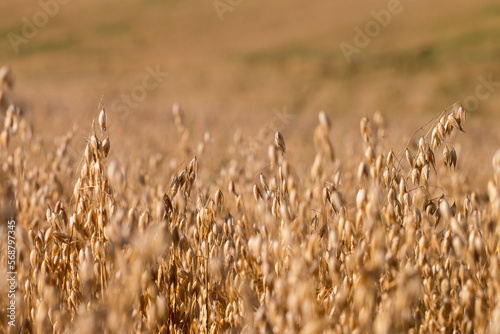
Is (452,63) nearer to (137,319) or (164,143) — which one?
(164,143)

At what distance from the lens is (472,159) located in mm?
6523

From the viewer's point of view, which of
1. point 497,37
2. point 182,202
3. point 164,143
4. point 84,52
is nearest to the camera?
point 182,202

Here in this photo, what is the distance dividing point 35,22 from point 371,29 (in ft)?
78.8

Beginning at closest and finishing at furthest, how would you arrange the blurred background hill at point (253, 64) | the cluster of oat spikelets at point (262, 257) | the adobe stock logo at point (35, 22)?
the cluster of oat spikelets at point (262, 257), the blurred background hill at point (253, 64), the adobe stock logo at point (35, 22)

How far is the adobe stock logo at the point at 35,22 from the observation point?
117 ft

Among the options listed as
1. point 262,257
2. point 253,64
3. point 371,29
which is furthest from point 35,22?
point 262,257

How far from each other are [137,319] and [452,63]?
22.7 m

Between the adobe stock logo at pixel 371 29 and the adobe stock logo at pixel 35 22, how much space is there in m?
21.1

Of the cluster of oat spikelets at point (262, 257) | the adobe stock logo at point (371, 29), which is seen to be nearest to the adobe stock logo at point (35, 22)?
the adobe stock logo at point (371, 29)

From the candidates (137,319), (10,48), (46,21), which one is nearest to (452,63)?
(137,319)

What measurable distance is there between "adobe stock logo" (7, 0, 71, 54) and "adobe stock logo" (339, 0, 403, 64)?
21070 millimetres

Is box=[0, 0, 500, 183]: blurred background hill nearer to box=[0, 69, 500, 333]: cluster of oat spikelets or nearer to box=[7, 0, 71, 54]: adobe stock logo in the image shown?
box=[7, 0, 71, 54]: adobe stock logo

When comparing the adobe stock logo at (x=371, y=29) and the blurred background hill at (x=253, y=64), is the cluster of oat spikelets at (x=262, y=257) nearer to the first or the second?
the blurred background hill at (x=253, y=64)

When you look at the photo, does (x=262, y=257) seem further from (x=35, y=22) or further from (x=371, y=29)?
(x=35, y=22)
